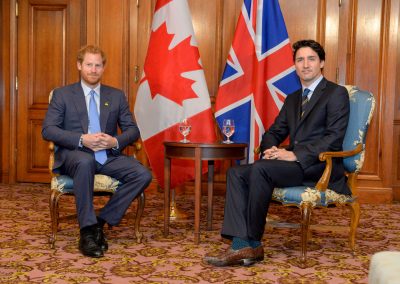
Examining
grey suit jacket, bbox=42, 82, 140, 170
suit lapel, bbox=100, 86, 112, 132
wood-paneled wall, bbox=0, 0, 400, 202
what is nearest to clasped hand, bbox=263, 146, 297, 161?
grey suit jacket, bbox=42, 82, 140, 170

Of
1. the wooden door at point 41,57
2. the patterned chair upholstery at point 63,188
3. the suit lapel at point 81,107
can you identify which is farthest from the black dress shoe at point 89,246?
the wooden door at point 41,57

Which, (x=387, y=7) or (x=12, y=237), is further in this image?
(x=387, y=7)

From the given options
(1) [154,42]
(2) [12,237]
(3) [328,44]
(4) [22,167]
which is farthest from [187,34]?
(4) [22,167]

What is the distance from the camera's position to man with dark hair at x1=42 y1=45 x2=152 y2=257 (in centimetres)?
357

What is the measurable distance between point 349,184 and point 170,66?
1918 millimetres

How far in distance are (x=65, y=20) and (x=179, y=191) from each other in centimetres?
254

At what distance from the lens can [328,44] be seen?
19.1 ft

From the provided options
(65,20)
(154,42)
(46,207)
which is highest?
(65,20)

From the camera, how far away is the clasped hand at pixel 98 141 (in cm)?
372

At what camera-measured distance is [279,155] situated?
3.54 m

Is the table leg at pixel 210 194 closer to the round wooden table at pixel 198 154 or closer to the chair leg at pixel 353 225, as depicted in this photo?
the round wooden table at pixel 198 154

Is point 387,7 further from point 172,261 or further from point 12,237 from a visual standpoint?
point 12,237

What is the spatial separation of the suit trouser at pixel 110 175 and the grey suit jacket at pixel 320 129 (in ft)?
3.53

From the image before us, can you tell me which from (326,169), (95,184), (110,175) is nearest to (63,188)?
(95,184)
